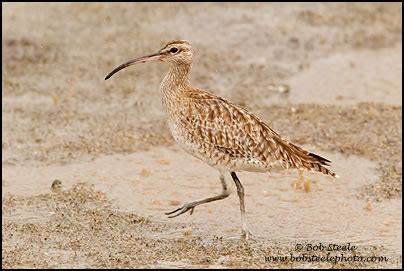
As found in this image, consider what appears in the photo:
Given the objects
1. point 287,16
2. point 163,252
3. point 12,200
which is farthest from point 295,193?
point 287,16

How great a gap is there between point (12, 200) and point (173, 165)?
1.90 meters

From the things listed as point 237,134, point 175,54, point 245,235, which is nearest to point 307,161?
Answer: point 237,134

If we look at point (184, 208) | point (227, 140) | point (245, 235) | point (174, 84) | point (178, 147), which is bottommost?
point (245, 235)

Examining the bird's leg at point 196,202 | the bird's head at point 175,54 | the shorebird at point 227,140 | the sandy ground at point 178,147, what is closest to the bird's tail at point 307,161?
the shorebird at point 227,140

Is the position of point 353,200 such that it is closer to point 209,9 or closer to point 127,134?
point 127,134

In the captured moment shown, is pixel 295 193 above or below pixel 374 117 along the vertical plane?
below

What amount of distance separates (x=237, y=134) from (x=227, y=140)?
0.38 ft

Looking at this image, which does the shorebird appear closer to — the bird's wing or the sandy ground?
the bird's wing

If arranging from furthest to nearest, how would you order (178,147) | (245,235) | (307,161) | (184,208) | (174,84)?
(178,147) → (174,84) → (184,208) → (307,161) → (245,235)

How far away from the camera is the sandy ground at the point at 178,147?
27.5ft

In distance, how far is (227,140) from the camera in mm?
8531

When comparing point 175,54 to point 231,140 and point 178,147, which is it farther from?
point 178,147

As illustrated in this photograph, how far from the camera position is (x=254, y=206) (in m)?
9.38

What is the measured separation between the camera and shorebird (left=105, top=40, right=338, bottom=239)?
8.53m
